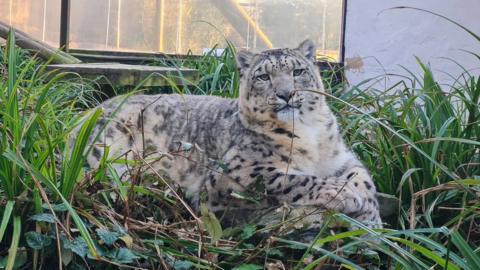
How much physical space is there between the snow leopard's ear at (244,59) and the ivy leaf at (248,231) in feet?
5.61

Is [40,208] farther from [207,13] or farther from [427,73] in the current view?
[207,13]

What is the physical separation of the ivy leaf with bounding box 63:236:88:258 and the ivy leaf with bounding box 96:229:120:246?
0.25ft

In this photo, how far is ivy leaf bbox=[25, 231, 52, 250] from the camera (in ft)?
10.1

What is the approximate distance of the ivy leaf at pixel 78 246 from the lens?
305cm

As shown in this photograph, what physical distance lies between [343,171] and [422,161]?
19.5 inches

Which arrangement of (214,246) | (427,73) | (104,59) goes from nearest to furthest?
(214,246), (427,73), (104,59)

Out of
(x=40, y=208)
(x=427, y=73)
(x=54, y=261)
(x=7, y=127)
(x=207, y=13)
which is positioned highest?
(x=207, y=13)

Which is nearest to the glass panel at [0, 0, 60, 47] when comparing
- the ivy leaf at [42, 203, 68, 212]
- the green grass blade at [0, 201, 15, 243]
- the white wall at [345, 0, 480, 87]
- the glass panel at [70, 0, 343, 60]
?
the glass panel at [70, 0, 343, 60]

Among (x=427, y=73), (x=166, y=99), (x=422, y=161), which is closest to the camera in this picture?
(x=422, y=161)

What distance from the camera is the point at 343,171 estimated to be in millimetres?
4633

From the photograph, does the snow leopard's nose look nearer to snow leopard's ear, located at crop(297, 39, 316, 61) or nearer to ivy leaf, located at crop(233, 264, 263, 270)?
snow leopard's ear, located at crop(297, 39, 316, 61)

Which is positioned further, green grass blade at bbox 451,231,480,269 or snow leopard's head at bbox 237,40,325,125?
snow leopard's head at bbox 237,40,325,125

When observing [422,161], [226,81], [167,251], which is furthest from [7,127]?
[226,81]

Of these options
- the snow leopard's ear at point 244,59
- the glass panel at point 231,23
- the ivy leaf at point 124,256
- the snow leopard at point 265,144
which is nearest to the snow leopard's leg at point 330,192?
the snow leopard at point 265,144
